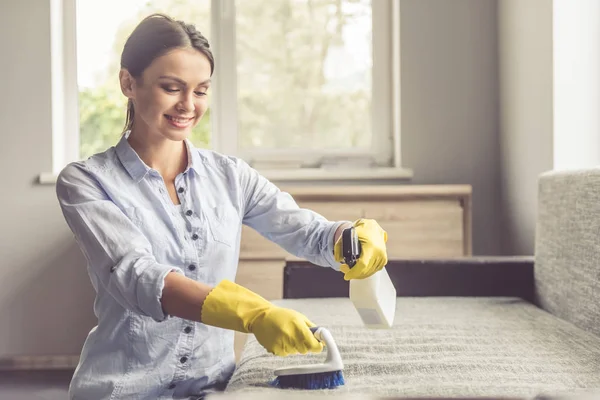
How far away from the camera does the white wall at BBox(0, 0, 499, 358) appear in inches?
123

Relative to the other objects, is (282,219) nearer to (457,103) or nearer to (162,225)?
(162,225)

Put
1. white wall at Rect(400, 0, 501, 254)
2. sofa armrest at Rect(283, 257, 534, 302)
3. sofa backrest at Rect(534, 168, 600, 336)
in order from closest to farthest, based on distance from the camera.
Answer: sofa backrest at Rect(534, 168, 600, 336), sofa armrest at Rect(283, 257, 534, 302), white wall at Rect(400, 0, 501, 254)

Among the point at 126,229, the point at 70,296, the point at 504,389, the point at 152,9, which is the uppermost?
the point at 152,9

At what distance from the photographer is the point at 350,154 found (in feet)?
10.9

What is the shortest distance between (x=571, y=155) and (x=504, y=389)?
1492 millimetres

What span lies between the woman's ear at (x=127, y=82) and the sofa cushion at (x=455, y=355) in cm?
62

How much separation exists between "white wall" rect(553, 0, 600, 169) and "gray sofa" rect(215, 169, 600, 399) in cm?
43

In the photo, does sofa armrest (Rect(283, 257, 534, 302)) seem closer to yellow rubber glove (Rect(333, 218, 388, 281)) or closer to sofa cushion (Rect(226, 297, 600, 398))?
sofa cushion (Rect(226, 297, 600, 398))

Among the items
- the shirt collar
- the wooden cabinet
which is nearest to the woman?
the shirt collar

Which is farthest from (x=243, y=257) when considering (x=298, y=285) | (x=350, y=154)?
(x=350, y=154)

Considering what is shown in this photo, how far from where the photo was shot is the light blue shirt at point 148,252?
4.07 ft

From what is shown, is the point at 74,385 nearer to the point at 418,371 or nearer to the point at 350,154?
the point at 418,371

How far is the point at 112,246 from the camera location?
3.98 feet

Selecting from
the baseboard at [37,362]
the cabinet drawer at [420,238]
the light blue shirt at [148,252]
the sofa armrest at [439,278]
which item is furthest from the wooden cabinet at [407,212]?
the light blue shirt at [148,252]
